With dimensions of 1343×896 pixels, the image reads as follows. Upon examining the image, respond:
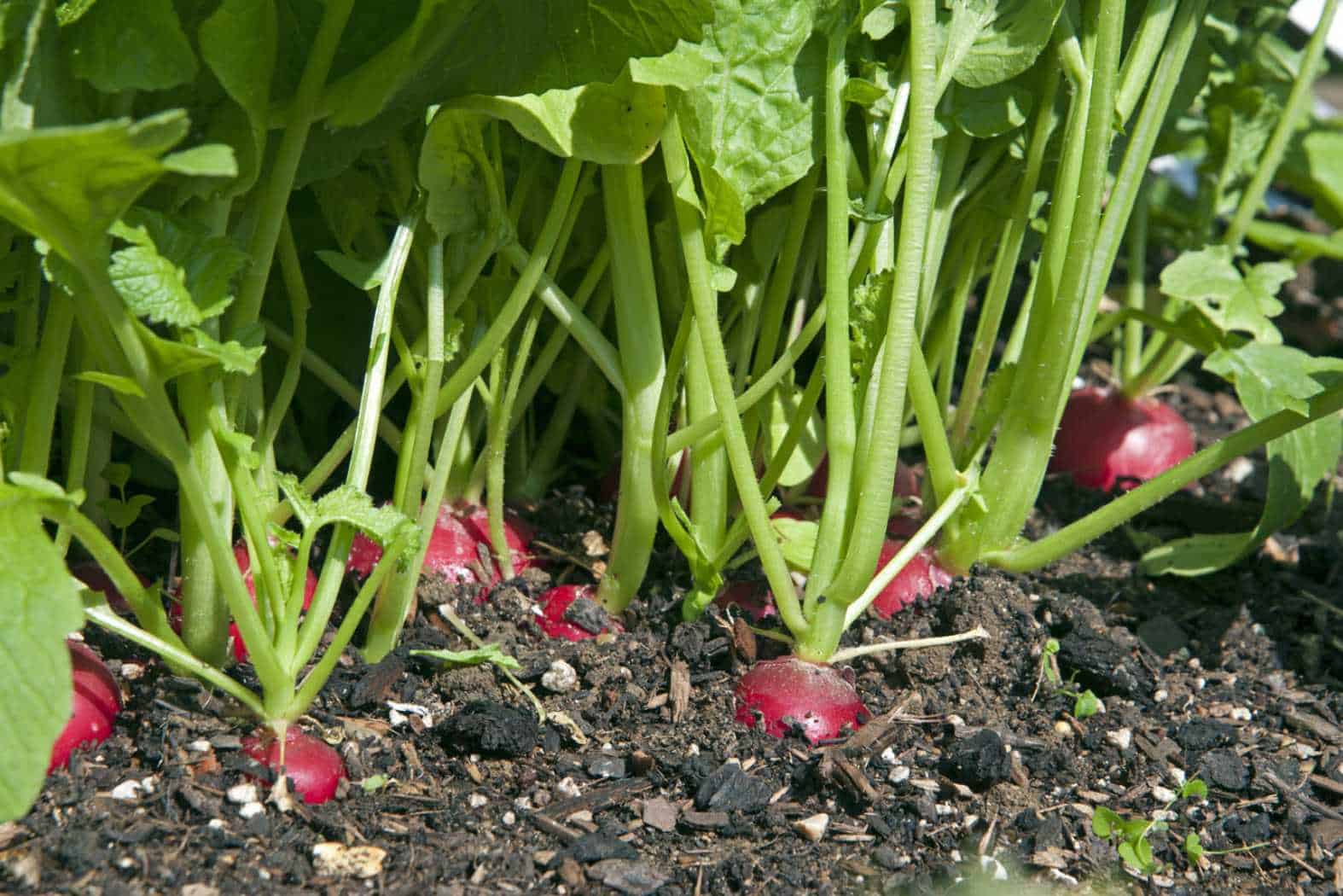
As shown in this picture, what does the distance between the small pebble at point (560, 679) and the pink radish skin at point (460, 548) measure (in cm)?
21

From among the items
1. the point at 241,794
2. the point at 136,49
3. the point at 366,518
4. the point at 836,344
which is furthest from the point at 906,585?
the point at 136,49

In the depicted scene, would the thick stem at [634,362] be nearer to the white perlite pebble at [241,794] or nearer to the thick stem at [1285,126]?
the white perlite pebble at [241,794]

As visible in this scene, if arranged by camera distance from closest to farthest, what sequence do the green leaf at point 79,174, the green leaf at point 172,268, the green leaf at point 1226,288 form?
the green leaf at point 79,174, the green leaf at point 172,268, the green leaf at point 1226,288

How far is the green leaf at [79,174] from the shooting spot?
0.92m

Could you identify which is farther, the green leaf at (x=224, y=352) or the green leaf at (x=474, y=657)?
the green leaf at (x=474, y=657)

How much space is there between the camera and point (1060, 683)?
5.16 feet

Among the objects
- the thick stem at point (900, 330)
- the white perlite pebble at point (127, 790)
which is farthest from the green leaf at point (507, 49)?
the white perlite pebble at point (127, 790)

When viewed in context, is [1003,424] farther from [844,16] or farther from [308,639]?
[308,639]

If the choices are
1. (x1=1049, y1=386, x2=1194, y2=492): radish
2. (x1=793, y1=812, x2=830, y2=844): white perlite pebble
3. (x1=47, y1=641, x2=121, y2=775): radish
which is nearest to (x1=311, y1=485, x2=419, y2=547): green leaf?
(x1=47, y1=641, x2=121, y2=775): radish

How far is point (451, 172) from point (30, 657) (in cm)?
66

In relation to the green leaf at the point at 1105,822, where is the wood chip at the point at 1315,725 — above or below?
below

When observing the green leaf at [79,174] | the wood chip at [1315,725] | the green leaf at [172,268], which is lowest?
the wood chip at [1315,725]

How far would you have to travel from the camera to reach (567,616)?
160 cm

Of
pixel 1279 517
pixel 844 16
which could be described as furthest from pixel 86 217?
pixel 1279 517
